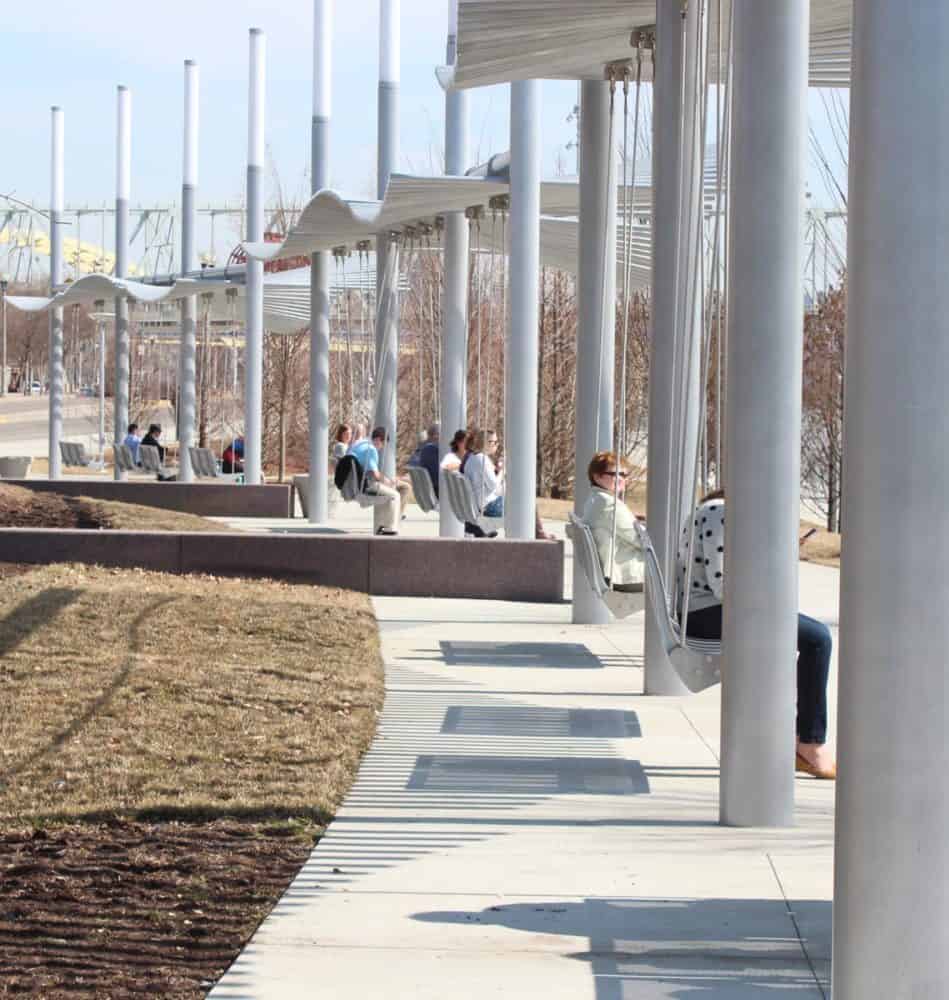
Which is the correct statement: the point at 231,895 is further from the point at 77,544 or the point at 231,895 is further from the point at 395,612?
the point at 77,544

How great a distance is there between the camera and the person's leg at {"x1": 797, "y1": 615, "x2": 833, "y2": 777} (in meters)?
8.05

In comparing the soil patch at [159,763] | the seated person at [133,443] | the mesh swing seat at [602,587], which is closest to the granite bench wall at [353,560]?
the soil patch at [159,763]

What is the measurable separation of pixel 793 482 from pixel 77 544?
9.85 meters

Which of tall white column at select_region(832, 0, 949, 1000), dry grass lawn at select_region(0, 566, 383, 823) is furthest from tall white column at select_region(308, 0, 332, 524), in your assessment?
tall white column at select_region(832, 0, 949, 1000)

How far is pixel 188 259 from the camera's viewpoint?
3525cm

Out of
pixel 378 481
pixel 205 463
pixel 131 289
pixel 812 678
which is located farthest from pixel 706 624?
pixel 131 289

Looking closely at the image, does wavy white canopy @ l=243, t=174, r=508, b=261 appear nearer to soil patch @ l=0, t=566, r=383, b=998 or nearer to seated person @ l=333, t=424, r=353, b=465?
seated person @ l=333, t=424, r=353, b=465

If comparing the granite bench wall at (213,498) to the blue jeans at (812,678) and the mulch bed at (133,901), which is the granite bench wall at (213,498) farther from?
the mulch bed at (133,901)

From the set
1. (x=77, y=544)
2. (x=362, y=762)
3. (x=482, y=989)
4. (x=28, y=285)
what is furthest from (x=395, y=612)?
(x=28, y=285)

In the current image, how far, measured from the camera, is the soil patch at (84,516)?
21.2m

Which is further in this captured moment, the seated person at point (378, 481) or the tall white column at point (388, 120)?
the tall white column at point (388, 120)

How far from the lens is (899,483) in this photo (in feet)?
12.0

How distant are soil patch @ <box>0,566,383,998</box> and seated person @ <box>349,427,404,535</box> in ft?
19.3

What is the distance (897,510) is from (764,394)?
11.7 feet
